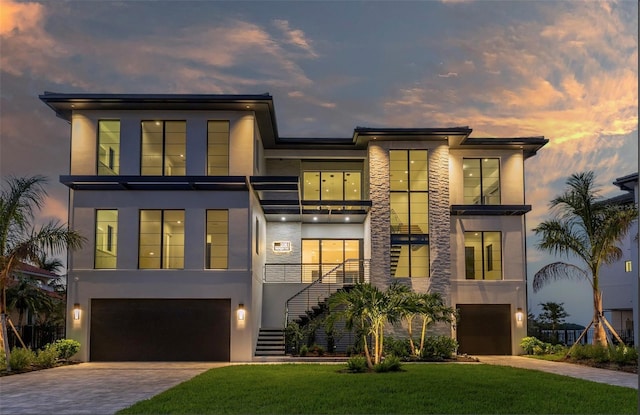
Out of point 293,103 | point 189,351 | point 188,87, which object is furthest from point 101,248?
point 293,103

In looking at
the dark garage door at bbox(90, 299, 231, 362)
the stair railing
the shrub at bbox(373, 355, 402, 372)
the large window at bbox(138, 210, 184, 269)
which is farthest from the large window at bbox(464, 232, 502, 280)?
the large window at bbox(138, 210, 184, 269)

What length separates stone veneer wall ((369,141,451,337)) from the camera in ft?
89.0

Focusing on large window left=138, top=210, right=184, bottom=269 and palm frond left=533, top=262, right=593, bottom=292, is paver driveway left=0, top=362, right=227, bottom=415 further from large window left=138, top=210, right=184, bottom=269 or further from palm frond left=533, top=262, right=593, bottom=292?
palm frond left=533, top=262, right=593, bottom=292

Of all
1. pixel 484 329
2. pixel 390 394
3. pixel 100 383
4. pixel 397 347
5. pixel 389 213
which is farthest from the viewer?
pixel 484 329

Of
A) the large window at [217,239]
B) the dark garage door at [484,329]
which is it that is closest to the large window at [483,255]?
the dark garage door at [484,329]

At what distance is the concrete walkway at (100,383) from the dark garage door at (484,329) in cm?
415

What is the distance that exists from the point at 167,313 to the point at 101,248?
126 inches

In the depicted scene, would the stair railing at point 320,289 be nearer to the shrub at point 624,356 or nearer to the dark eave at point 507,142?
the dark eave at point 507,142

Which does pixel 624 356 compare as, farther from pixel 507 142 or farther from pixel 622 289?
pixel 622 289

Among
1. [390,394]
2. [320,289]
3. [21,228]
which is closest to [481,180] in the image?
[320,289]

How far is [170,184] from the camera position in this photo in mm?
23500

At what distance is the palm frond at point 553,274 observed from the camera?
23.7 m

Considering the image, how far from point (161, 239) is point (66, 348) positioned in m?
4.65

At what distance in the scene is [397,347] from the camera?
23.8 meters
